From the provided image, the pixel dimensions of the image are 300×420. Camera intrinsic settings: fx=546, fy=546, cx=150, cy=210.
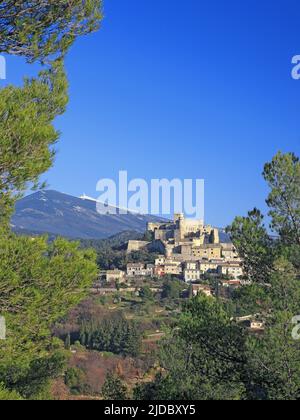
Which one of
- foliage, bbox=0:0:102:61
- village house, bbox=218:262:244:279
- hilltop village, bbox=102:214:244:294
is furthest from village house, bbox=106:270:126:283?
foliage, bbox=0:0:102:61

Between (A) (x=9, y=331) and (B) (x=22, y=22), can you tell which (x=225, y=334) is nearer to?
(A) (x=9, y=331)

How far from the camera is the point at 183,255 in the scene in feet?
243

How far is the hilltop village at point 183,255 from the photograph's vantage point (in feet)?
205

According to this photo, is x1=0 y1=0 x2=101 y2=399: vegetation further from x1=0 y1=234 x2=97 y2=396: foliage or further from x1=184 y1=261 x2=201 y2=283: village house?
x1=184 y1=261 x2=201 y2=283: village house

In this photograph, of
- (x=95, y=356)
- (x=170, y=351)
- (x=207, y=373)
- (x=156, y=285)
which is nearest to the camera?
(x=207, y=373)

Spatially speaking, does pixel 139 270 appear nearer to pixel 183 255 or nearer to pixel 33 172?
pixel 183 255

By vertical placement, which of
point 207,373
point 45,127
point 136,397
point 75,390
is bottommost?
point 75,390

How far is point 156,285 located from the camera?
193 ft

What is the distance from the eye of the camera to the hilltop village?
6250 cm

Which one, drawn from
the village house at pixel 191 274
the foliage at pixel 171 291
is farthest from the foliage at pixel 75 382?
the village house at pixel 191 274

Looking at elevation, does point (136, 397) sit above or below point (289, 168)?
below

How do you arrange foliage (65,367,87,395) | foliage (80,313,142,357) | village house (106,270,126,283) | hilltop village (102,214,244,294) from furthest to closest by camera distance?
hilltop village (102,214,244,294), village house (106,270,126,283), foliage (80,313,142,357), foliage (65,367,87,395)
